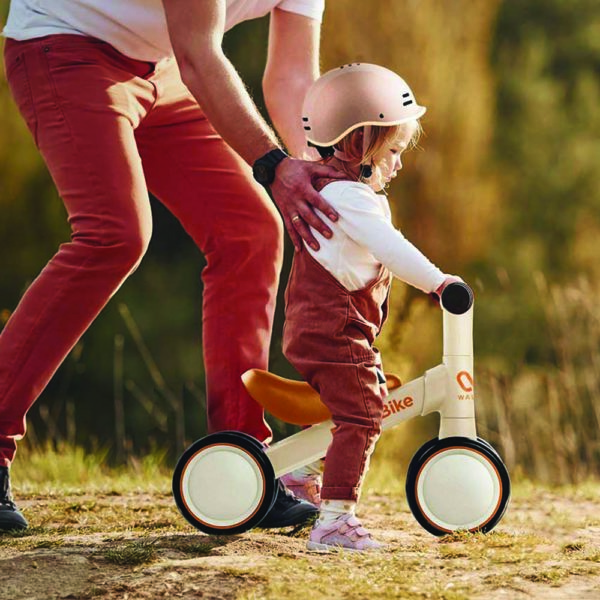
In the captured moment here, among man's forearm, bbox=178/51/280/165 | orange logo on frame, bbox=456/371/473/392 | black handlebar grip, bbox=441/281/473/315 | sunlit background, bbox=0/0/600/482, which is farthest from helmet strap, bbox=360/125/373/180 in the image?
sunlit background, bbox=0/0/600/482

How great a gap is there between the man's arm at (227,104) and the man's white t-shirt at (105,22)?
0.18 meters

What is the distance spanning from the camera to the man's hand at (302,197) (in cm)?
243

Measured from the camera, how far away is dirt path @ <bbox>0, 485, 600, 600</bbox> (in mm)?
2133

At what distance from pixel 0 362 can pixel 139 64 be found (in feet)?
2.32

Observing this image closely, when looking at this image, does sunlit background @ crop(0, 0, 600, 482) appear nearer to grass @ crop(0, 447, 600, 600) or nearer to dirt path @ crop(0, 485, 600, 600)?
grass @ crop(0, 447, 600, 600)

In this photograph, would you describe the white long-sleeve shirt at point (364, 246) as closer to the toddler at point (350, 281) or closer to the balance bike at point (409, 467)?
the toddler at point (350, 281)

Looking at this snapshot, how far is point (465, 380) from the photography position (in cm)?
258

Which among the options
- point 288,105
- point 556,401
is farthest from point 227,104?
point 556,401

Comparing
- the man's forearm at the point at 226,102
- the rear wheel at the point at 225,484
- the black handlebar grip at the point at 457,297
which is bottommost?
the rear wheel at the point at 225,484

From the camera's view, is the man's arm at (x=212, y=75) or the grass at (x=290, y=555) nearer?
the grass at (x=290, y=555)

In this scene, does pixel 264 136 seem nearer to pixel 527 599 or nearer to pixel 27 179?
pixel 527 599

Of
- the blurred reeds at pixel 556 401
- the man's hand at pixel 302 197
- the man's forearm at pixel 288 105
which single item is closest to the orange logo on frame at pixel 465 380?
the man's hand at pixel 302 197

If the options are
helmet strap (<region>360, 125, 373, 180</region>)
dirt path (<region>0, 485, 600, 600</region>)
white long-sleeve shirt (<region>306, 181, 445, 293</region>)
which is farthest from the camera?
helmet strap (<region>360, 125, 373, 180</region>)

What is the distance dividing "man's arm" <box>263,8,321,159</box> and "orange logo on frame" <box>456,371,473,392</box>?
2.36 ft
